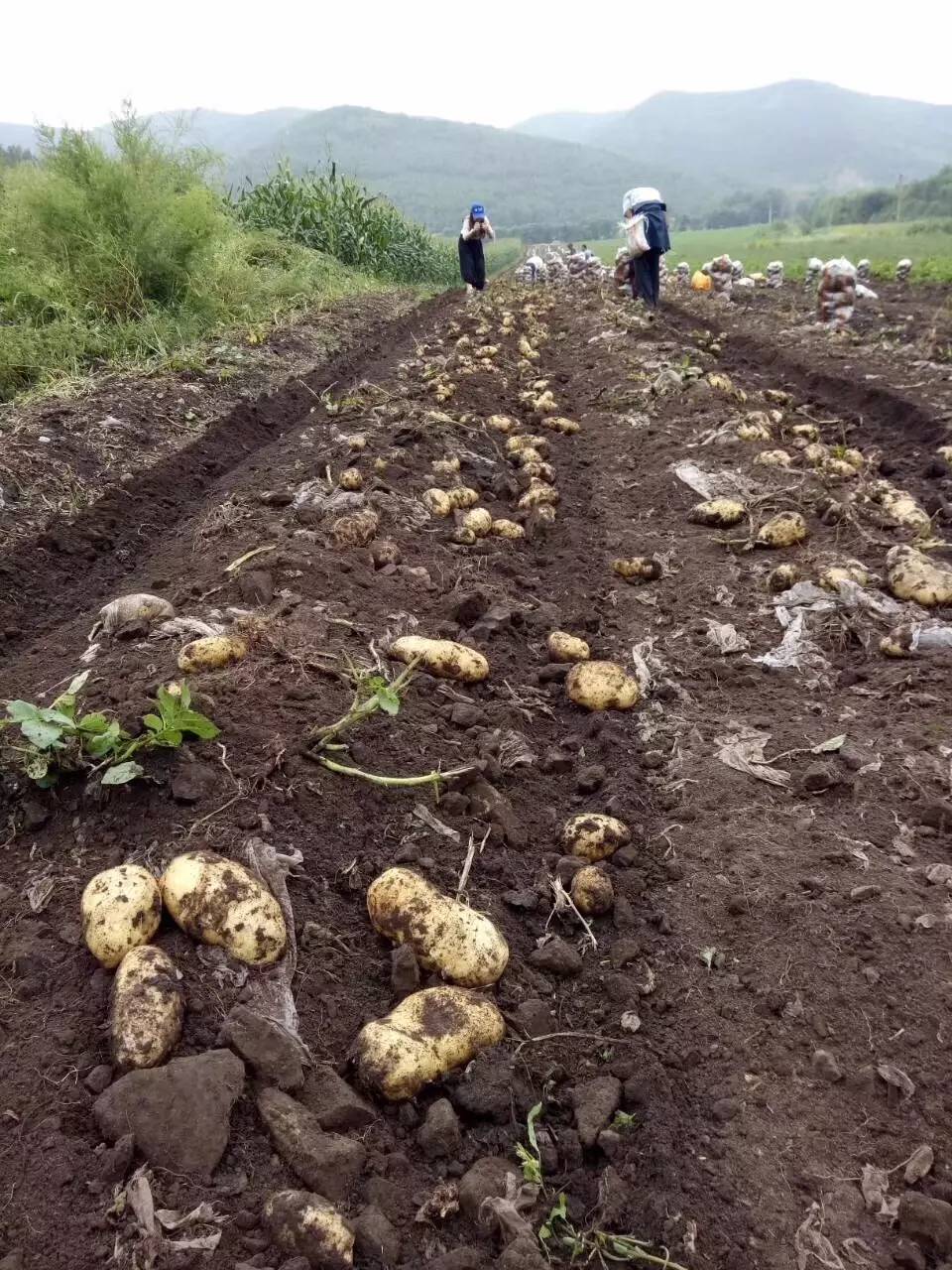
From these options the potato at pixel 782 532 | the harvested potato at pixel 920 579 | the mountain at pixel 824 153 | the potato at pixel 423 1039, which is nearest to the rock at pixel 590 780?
the potato at pixel 423 1039

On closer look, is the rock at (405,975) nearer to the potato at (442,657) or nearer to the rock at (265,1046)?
the rock at (265,1046)

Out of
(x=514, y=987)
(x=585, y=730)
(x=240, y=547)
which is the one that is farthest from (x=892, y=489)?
(x=514, y=987)

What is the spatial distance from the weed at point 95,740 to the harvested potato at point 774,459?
3.86 m

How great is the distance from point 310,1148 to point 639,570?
2910mm

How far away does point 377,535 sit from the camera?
3.75 meters

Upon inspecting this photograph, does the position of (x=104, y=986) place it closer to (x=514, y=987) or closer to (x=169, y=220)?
(x=514, y=987)

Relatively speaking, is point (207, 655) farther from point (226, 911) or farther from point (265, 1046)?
point (265, 1046)

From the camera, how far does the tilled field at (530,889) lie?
1375 mm

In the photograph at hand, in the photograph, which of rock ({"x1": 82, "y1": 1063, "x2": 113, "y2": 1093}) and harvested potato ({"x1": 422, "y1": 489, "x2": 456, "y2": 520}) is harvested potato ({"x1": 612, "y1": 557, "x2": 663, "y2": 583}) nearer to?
harvested potato ({"x1": 422, "y1": 489, "x2": 456, "y2": 520})

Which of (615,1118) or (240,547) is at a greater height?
(240,547)

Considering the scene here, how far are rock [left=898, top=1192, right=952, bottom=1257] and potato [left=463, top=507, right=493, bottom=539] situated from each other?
3206 mm

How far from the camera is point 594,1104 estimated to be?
159cm

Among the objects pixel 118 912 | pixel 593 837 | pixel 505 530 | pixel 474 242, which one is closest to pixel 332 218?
pixel 474 242

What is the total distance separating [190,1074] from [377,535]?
264 centimetres
